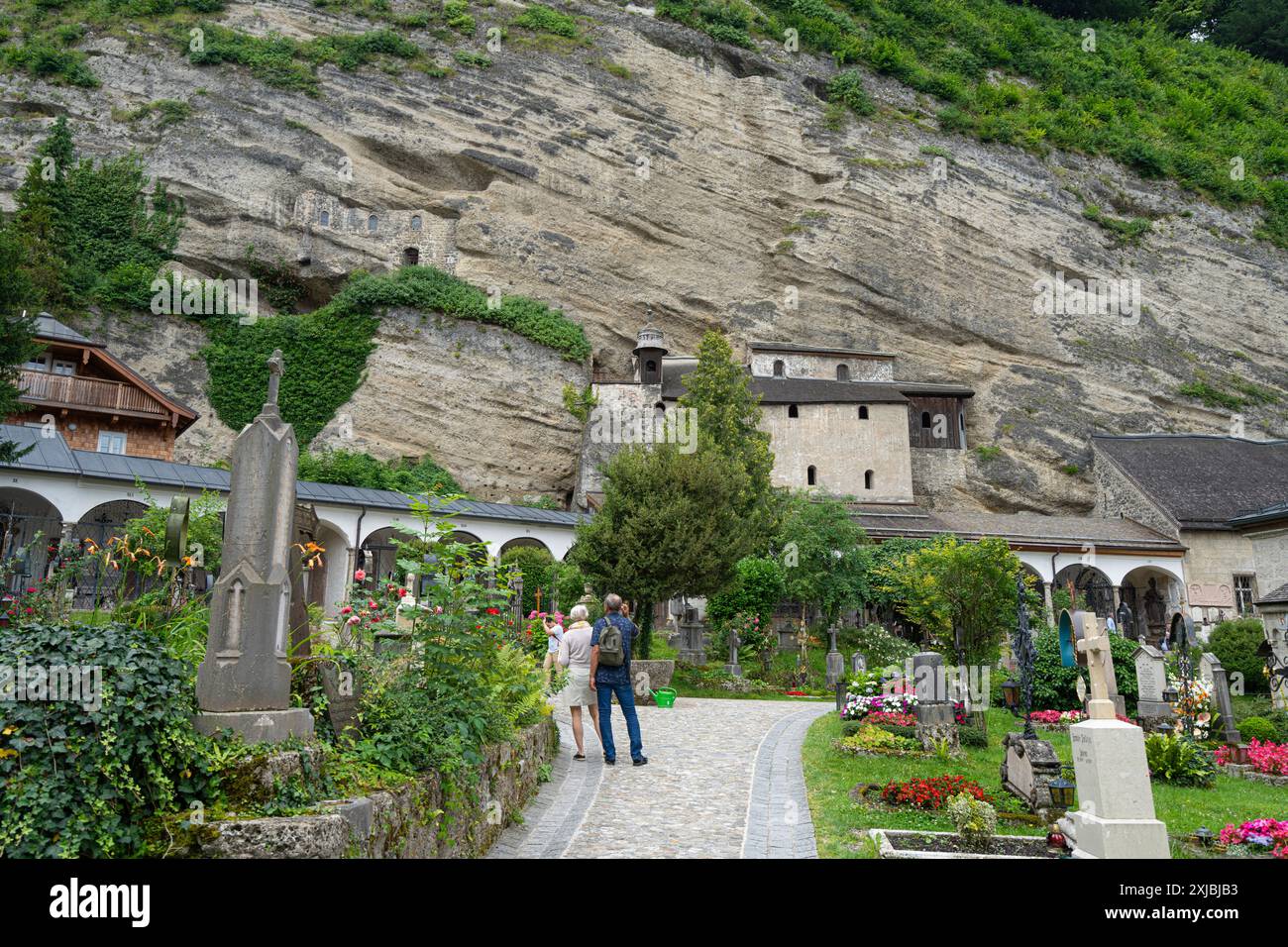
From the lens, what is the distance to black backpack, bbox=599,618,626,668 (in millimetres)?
9852

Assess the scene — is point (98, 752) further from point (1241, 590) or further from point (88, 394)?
point (1241, 590)

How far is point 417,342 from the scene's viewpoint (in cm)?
3784

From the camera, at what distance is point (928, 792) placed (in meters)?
8.19

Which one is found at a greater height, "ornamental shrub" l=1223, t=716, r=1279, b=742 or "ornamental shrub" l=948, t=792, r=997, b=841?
"ornamental shrub" l=948, t=792, r=997, b=841

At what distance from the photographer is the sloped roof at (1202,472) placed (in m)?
35.8

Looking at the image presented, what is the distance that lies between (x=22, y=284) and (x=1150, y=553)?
3961cm

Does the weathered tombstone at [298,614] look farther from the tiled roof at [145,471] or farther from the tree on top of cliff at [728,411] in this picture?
the tree on top of cliff at [728,411]

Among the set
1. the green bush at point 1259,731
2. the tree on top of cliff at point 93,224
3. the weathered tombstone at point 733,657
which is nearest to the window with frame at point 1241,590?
the green bush at point 1259,731

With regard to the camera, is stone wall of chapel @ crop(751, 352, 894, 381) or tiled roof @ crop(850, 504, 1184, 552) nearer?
tiled roof @ crop(850, 504, 1184, 552)

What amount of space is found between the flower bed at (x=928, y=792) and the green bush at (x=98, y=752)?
6.60 meters

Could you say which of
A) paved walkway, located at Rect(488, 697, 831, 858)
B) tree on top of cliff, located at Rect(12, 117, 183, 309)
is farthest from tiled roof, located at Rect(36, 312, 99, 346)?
paved walkway, located at Rect(488, 697, 831, 858)

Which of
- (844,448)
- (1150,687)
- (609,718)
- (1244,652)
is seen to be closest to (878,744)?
(609,718)

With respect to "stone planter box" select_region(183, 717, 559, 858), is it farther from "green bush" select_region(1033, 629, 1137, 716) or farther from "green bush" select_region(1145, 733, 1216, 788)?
"green bush" select_region(1033, 629, 1137, 716)

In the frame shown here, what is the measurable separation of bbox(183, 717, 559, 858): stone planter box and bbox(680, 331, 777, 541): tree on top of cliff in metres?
23.0
